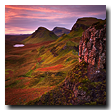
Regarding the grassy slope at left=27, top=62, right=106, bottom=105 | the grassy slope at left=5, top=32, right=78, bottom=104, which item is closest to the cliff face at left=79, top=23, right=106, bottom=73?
the grassy slope at left=27, top=62, right=106, bottom=105

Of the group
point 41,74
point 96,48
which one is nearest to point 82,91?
point 96,48

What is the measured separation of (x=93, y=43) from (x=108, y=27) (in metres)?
3.80

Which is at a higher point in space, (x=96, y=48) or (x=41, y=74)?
(x=96, y=48)

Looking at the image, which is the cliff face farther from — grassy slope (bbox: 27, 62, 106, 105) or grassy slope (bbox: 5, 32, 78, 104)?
grassy slope (bbox: 5, 32, 78, 104)

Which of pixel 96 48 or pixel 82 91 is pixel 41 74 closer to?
pixel 82 91

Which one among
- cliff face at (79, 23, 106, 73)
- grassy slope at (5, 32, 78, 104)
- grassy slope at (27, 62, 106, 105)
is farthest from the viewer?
grassy slope at (5, 32, 78, 104)

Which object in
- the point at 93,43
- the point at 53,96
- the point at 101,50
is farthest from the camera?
the point at 53,96

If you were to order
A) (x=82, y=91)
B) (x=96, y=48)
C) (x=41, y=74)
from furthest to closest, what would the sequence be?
(x=41, y=74), (x=96, y=48), (x=82, y=91)

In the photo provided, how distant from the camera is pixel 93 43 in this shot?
1505cm

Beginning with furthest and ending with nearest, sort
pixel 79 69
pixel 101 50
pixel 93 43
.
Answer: pixel 79 69 < pixel 93 43 < pixel 101 50

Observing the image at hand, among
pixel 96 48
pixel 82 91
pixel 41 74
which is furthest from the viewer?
pixel 41 74

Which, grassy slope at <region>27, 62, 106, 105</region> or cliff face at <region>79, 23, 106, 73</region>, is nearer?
grassy slope at <region>27, 62, 106, 105</region>
